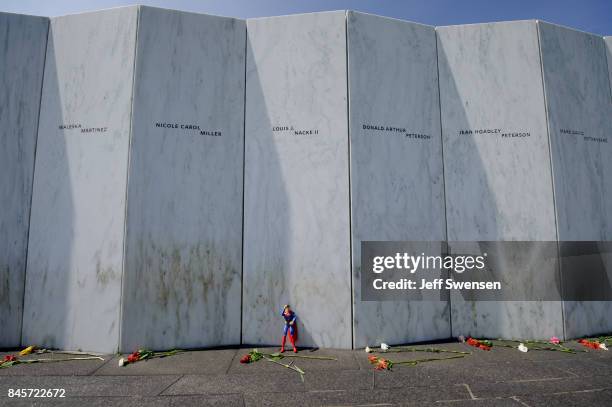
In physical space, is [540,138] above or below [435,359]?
above

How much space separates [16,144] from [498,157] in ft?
32.0

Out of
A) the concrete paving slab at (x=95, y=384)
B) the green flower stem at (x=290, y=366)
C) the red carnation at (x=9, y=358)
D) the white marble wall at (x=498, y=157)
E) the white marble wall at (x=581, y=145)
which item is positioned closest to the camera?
the concrete paving slab at (x=95, y=384)

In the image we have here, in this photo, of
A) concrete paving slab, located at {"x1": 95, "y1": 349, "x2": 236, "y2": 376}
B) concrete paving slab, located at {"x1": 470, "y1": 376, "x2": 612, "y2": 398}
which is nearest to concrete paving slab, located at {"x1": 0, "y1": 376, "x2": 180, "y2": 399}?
concrete paving slab, located at {"x1": 95, "y1": 349, "x2": 236, "y2": 376}

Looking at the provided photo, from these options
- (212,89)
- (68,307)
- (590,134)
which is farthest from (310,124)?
(590,134)

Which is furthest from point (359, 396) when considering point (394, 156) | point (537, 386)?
point (394, 156)

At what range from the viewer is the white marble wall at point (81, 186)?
6324 millimetres

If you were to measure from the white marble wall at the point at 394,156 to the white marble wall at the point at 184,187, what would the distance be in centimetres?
232

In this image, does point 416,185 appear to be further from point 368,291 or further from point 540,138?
point 540,138

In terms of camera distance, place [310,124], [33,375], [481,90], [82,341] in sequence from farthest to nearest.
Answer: [481,90] < [310,124] < [82,341] < [33,375]

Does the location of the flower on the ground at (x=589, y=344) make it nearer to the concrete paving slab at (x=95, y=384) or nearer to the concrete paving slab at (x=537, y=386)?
the concrete paving slab at (x=537, y=386)

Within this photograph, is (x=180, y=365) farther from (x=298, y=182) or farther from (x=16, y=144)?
(x=16, y=144)

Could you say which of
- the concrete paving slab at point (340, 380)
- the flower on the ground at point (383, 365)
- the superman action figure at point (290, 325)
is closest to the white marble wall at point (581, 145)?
the flower on the ground at point (383, 365)

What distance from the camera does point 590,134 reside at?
757cm

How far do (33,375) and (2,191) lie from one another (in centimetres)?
369
